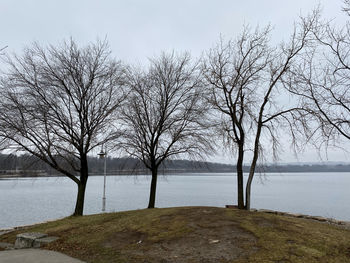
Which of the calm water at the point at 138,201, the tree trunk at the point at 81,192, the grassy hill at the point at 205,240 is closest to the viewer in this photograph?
the grassy hill at the point at 205,240

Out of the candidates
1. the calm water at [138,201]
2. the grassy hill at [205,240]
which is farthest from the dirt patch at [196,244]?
the calm water at [138,201]

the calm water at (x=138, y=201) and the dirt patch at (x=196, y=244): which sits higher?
the dirt patch at (x=196, y=244)

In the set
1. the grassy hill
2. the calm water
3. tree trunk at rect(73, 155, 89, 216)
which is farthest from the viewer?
the calm water

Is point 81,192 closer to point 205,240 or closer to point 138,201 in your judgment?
point 205,240

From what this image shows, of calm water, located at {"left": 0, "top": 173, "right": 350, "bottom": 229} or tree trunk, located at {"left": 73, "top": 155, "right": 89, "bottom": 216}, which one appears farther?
calm water, located at {"left": 0, "top": 173, "right": 350, "bottom": 229}

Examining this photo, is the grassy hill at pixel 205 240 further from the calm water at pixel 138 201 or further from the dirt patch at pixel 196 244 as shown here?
the calm water at pixel 138 201

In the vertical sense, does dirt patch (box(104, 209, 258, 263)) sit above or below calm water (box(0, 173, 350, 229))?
above

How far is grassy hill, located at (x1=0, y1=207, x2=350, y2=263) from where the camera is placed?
637 cm

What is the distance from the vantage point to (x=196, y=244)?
282 inches

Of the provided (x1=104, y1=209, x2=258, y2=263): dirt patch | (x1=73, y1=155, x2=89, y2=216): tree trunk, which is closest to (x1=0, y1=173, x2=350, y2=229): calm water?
(x1=73, y1=155, x2=89, y2=216): tree trunk

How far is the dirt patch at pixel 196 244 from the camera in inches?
253

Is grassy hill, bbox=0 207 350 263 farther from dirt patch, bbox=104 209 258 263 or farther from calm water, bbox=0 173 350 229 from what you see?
calm water, bbox=0 173 350 229

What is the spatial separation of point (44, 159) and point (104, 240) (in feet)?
24.1

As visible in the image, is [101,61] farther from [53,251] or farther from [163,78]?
[53,251]
